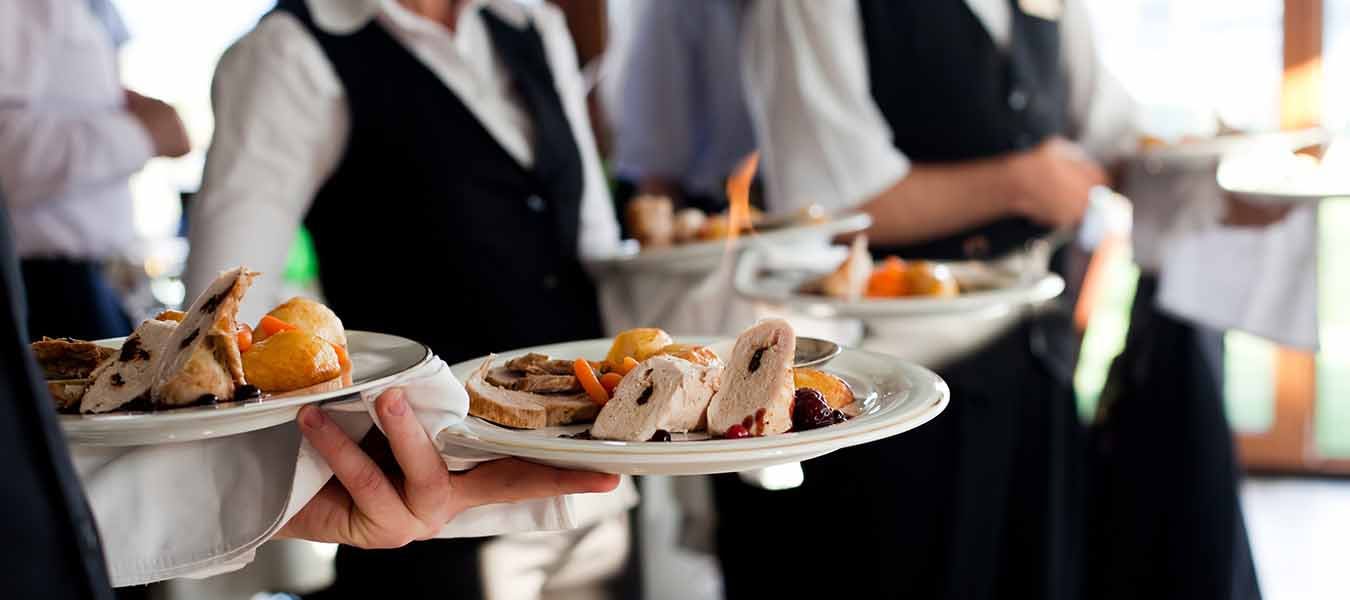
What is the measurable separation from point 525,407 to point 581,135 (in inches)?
41.4

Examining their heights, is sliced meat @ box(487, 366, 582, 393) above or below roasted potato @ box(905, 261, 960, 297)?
above

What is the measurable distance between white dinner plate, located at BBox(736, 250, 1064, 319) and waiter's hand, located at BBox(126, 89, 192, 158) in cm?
98

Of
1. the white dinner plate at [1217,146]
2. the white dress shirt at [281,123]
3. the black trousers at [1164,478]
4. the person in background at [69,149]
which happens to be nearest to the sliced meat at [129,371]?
the white dress shirt at [281,123]

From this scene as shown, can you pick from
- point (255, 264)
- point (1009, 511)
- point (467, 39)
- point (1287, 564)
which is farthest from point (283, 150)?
point (1287, 564)

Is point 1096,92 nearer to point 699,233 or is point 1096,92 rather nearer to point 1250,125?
point 699,233

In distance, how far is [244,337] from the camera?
761 mm

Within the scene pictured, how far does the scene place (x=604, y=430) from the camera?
74cm

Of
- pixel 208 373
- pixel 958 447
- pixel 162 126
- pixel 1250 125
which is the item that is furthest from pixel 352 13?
pixel 1250 125

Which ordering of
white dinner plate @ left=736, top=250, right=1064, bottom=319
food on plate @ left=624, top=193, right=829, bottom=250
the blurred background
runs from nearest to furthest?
white dinner plate @ left=736, top=250, right=1064, bottom=319
food on plate @ left=624, top=193, right=829, bottom=250
the blurred background

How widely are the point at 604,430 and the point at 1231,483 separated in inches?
77.6

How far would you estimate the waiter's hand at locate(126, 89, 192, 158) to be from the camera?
1930mm

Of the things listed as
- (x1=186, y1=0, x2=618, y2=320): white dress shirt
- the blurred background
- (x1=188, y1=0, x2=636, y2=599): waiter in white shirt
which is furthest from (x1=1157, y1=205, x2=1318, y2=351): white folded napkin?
(x1=186, y1=0, x2=618, y2=320): white dress shirt

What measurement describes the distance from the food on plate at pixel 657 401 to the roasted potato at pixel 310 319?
0.18 metres

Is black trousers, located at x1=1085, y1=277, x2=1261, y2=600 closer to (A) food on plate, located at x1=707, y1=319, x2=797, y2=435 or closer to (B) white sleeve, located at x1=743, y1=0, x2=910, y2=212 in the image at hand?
(B) white sleeve, located at x1=743, y1=0, x2=910, y2=212
